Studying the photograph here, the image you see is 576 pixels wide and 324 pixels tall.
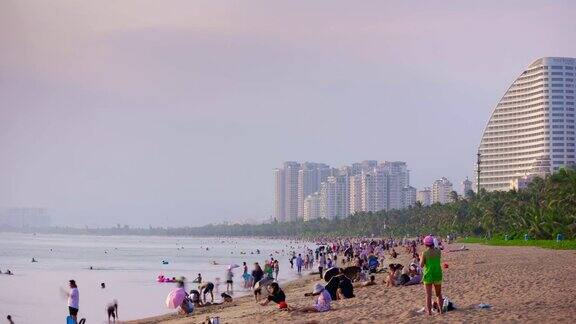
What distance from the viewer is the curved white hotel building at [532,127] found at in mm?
157625

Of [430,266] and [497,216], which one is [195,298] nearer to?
[430,266]

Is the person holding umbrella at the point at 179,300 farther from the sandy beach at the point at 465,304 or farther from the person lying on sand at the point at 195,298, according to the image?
the person lying on sand at the point at 195,298

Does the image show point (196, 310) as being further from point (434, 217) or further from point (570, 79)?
point (570, 79)

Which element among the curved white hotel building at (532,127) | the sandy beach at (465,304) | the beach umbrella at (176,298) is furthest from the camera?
the curved white hotel building at (532,127)

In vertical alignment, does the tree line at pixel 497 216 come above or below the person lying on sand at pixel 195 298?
above

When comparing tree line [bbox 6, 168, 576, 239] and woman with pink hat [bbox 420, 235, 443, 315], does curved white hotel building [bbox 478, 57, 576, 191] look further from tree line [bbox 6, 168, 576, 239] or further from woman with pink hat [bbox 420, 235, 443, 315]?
woman with pink hat [bbox 420, 235, 443, 315]

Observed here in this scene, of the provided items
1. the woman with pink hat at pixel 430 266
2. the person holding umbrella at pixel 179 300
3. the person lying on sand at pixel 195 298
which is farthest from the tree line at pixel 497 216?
the woman with pink hat at pixel 430 266

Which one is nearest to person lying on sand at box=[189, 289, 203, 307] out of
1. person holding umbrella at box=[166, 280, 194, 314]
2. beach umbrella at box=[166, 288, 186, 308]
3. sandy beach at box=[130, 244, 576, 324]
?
sandy beach at box=[130, 244, 576, 324]

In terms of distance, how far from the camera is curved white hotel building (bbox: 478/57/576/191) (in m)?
158

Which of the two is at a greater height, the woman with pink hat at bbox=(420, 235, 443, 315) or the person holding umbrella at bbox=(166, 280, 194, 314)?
the woman with pink hat at bbox=(420, 235, 443, 315)

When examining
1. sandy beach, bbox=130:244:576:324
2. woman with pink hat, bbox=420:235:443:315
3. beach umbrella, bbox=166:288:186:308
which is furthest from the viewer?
beach umbrella, bbox=166:288:186:308

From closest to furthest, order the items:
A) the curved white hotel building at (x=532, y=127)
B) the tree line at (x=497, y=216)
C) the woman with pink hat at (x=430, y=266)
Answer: the woman with pink hat at (x=430, y=266), the tree line at (x=497, y=216), the curved white hotel building at (x=532, y=127)

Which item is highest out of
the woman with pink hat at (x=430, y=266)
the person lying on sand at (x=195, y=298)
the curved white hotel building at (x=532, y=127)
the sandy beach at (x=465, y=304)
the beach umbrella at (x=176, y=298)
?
Answer: the curved white hotel building at (x=532, y=127)

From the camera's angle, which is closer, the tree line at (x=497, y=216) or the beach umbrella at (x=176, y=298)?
the beach umbrella at (x=176, y=298)
